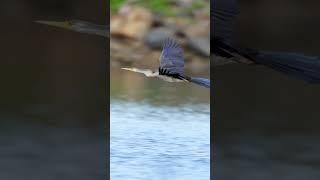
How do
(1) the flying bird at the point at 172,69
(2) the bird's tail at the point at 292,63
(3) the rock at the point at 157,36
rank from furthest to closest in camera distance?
(3) the rock at the point at 157,36
(1) the flying bird at the point at 172,69
(2) the bird's tail at the point at 292,63

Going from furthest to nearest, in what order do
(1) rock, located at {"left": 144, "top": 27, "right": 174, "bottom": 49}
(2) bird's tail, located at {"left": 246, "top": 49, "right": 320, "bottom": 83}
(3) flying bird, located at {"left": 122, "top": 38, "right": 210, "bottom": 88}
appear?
(1) rock, located at {"left": 144, "top": 27, "right": 174, "bottom": 49}, (3) flying bird, located at {"left": 122, "top": 38, "right": 210, "bottom": 88}, (2) bird's tail, located at {"left": 246, "top": 49, "right": 320, "bottom": 83}

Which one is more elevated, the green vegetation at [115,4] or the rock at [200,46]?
the green vegetation at [115,4]

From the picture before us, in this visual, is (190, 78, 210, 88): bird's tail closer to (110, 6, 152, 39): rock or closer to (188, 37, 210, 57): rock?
(188, 37, 210, 57): rock

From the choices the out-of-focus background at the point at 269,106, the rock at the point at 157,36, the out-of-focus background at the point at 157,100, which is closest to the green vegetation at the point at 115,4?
the out-of-focus background at the point at 157,100

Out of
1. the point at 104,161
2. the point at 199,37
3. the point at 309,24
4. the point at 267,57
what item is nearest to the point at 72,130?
the point at 104,161

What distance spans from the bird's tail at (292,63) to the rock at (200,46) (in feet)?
0.65

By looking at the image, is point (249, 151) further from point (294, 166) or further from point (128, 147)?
point (128, 147)

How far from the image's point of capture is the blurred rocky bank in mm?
2197

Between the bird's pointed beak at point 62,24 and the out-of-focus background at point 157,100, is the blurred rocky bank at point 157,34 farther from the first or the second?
the bird's pointed beak at point 62,24

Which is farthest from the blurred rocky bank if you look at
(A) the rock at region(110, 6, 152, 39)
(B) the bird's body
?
(B) the bird's body

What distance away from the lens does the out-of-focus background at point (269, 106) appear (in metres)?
A: 2.10

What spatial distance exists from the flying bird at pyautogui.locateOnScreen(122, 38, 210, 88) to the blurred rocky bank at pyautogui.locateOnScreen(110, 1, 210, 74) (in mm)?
38

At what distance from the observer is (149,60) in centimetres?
225

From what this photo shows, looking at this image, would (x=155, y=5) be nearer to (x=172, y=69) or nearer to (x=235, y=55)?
(x=172, y=69)
